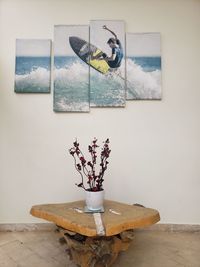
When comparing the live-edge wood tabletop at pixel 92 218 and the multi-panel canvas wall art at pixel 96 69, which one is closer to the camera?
the live-edge wood tabletop at pixel 92 218

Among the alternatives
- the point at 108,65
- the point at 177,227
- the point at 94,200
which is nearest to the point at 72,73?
the point at 108,65

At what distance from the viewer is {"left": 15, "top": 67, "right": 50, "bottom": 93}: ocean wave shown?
2.31m

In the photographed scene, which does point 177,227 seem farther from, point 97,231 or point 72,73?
point 72,73

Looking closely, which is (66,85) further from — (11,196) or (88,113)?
(11,196)

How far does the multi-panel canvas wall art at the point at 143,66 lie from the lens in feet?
7.55

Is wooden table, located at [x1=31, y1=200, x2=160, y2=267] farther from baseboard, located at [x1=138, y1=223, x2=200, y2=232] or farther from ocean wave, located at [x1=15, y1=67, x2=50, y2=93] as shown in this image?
ocean wave, located at [x1=15, y1=67, x2=50, y2=93]

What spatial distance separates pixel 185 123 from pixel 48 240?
173 cm

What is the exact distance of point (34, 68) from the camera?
2.31m

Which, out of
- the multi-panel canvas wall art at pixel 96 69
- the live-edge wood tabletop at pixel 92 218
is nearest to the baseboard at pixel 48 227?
the live-edge wood tabletop at pixel 92 218

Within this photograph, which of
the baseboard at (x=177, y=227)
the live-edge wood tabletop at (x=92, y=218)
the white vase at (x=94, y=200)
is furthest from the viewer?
the baseboard at (x=177, y=227)

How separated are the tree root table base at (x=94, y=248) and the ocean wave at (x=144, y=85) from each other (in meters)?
1.31

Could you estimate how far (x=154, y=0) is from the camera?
236 cm

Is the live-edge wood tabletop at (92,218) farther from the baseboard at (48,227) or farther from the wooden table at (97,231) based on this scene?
the baseboard at (48,227)

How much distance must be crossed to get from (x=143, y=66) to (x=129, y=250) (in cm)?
171
